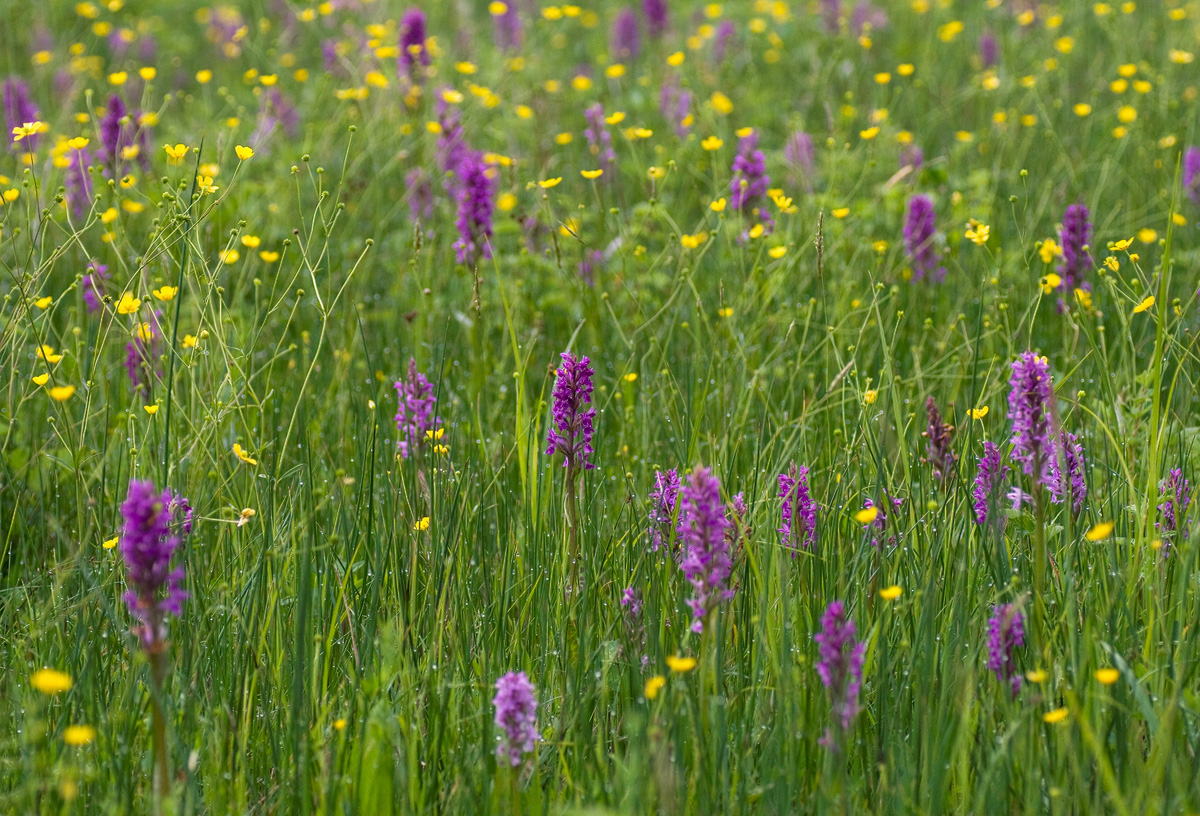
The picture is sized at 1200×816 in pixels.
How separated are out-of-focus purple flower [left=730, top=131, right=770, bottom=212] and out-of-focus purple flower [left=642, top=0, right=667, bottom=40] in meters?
3.53

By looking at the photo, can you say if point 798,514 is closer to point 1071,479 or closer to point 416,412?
point 1071,479

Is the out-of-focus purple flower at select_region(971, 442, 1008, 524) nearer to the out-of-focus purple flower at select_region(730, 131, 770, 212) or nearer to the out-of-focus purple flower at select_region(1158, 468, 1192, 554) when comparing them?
the out-of-focus purple flower at select_region(1158, 468, 1192, 554)

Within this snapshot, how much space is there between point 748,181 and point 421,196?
1.38 meters

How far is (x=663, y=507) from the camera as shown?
2.16 m

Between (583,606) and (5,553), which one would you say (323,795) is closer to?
(583,606)

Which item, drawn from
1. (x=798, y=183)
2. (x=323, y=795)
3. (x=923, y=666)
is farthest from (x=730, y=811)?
(x=798, y=183)

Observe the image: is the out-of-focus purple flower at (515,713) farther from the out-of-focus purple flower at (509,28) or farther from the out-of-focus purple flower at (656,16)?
the out-of-focus purple flower at (509,28)

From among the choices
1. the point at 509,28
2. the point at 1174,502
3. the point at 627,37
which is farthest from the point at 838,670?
the point at 509,28

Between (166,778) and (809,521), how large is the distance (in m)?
1.21

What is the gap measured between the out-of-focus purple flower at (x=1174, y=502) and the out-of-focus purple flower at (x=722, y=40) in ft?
16.9

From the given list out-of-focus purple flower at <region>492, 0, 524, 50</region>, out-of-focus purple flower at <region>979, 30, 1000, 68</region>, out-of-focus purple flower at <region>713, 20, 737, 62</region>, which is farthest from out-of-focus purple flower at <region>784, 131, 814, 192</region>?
out-of-focus purple flower at <region>492, 0, 524, 50</region>

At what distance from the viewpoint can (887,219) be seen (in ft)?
14.1

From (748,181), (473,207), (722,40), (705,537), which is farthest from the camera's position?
(722,40)

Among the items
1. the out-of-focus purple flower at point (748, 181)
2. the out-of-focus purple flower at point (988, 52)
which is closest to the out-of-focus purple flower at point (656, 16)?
the out-of-focus purple flower at point (988, 52)
